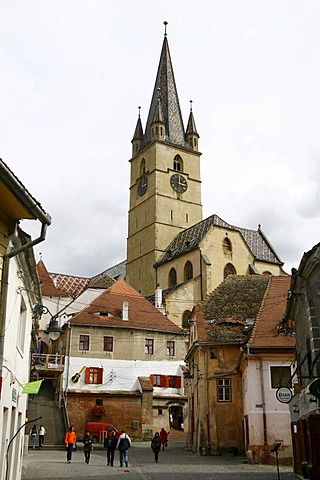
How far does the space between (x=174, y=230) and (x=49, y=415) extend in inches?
1379

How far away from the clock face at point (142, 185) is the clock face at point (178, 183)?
3424mm

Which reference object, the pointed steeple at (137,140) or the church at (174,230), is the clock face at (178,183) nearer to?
the church at (174,230)

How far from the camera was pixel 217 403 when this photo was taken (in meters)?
28.2

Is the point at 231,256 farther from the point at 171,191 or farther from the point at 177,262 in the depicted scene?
the point at 171,191

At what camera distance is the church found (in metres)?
56.1

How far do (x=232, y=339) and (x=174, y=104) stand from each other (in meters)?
55.4

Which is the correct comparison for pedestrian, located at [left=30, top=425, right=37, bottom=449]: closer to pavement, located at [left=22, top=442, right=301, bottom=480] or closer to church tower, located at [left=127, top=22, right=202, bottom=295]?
pavement, located at [left=22, top=442, right=301, bottom=480]

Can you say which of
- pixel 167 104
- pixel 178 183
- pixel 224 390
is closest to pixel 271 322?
pixel 224 390

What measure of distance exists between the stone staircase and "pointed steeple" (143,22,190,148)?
42209mm

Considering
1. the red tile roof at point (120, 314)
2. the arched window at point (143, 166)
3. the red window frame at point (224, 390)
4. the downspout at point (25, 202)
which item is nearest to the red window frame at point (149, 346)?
the red tile roof at point (120, 314)

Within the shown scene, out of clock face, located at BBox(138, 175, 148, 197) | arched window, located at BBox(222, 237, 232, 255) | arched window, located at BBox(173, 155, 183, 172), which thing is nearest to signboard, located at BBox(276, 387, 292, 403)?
arched window, located at BBox(222, 237, 232, 255)

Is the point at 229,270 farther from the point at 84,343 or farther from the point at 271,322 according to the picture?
the point at 271,322

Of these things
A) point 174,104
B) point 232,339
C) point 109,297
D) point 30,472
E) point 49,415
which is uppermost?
point 174,104

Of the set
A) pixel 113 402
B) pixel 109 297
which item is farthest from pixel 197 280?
pixel 113 402
